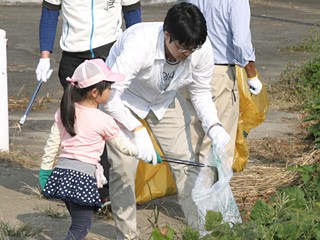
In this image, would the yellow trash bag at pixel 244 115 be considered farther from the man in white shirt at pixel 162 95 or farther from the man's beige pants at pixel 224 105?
the man in white shirt at pixel 162 95

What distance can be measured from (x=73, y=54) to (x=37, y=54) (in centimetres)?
653

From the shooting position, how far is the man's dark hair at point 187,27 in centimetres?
490

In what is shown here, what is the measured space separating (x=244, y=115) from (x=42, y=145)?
1985mm

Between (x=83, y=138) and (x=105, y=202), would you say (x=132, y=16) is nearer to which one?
(x=105, y=202)

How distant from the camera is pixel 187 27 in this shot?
4.91 metres

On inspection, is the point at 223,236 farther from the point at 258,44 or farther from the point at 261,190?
the point at 258,44

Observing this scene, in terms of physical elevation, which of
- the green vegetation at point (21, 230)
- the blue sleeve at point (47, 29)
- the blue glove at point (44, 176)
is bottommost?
the green vegetation at point (21, 230)

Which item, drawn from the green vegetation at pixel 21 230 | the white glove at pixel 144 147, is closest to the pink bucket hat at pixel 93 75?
the white glove at pixel 144 147

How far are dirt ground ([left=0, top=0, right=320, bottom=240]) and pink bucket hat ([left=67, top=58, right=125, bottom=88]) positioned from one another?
3.16 feet

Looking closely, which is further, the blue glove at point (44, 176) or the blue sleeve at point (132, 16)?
the blue sleeve at point (132, 16)

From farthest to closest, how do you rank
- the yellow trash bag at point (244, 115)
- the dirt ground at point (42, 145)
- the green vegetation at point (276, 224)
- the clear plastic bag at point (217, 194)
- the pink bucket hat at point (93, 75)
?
the yellow trash bag at point (244, 115), the dirt ground at point (42, 145), the clear plastic bag at point (217, 194), the pink bucket hat at point (93, 75), the green vegetation at point (276, 224)

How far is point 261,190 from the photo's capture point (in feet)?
21.7

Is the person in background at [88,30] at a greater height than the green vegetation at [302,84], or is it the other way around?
the person in background at [88,30]

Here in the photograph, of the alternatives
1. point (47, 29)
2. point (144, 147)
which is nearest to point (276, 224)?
point (144, 147)
